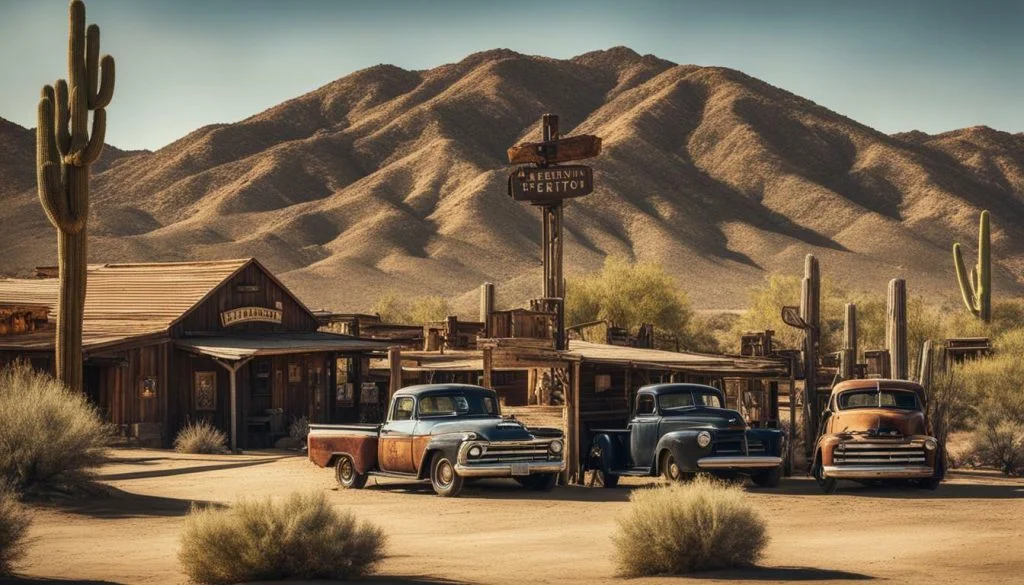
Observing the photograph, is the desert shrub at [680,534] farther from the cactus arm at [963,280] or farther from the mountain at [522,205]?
the mountain at [522,205]

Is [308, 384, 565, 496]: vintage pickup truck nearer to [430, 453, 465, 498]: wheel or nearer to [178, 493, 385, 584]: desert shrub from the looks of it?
[430, 453, 465, 498]: wheel

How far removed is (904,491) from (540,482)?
5617 millimetres

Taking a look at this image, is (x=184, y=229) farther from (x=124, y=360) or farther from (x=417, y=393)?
(x=417, y=393)

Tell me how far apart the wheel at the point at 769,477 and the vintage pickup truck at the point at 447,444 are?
3.14 m

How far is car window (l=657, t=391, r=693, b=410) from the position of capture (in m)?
23.3

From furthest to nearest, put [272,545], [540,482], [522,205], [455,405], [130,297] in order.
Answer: [522,205], [130,297], [540,482], [455,405], [272,545]

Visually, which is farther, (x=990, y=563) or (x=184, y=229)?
(x=184, y=229)

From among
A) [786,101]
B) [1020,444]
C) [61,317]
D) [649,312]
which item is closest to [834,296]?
[649,312]

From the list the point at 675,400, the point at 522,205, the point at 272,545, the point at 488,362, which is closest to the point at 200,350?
the point at 488,362

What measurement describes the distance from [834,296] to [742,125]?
71808mm

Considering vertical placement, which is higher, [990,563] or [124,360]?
[124,360]

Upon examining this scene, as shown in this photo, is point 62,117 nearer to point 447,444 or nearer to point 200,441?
point 200,441

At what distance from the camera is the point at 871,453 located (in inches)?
877

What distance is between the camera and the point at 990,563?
597 inches
